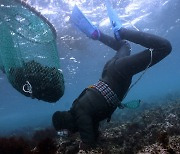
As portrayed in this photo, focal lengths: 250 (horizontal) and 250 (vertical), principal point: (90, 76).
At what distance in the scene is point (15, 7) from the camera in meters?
5.91

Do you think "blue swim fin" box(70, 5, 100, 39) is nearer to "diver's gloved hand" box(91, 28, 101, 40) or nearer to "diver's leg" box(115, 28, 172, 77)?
"diver's gloved hand" box(91, 28, 101, 40)

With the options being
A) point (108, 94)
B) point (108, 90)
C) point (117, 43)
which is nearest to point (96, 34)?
point (117, 43)

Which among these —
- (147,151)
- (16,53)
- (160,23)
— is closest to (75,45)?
(160,23)

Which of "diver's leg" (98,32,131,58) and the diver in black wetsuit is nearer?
the diver in black wetsuit

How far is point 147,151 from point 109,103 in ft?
6.70

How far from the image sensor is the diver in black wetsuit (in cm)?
552

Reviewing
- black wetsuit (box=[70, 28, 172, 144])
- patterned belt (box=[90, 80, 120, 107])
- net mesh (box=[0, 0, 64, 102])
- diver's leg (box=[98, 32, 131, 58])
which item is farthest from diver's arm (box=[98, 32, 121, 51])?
patterned belt (box=[90, 80, 120, 107])

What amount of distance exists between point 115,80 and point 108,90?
426mm

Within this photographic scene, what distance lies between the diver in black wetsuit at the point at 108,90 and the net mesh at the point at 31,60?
0.65m

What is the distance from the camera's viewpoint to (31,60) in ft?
20.7

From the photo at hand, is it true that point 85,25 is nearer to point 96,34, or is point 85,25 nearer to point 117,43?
point 96,34

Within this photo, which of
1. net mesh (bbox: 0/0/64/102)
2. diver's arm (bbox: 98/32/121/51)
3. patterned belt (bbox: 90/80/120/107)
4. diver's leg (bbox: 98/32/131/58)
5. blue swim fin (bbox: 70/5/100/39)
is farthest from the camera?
diver's arm (bbox: 98/32/121/51)

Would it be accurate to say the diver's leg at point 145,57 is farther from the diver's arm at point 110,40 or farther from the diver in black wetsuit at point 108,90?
the diver's arm at point 110,40

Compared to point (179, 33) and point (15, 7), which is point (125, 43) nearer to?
Result: point (15, 7)
